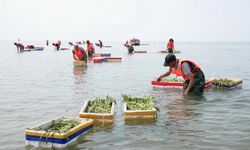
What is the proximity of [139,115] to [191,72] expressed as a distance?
3.67 metres

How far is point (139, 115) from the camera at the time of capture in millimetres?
9266

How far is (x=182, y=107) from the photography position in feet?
37.4

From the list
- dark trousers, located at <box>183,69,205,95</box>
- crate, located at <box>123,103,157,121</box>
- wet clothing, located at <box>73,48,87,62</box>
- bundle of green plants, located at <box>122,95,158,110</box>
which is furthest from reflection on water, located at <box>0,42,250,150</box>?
wet clothing, located at <box>73,48,87,62</box>

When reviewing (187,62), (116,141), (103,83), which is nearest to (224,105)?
(187,62)

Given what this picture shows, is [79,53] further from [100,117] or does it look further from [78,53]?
[100,117]

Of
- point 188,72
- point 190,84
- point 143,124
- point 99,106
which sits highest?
point 188,72

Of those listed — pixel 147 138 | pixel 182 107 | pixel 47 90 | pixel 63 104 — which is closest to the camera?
pixel 147 138

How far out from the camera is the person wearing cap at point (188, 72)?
36.4 ft

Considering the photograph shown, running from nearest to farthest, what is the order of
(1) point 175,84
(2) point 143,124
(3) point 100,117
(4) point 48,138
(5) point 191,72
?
(4) point 48,138 → (3) point 100,117 → (2) point 143,124 → (5) point 191,72 → (1) point 175,84

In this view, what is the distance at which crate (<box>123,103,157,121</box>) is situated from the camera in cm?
923

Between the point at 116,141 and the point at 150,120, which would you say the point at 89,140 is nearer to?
the point at 116,141

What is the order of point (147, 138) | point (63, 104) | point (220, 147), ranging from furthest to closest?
point (63, 104)
point (147, 138)
point (220, 147)

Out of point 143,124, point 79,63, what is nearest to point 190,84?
point 143,124

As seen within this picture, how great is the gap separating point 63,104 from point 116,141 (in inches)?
192
